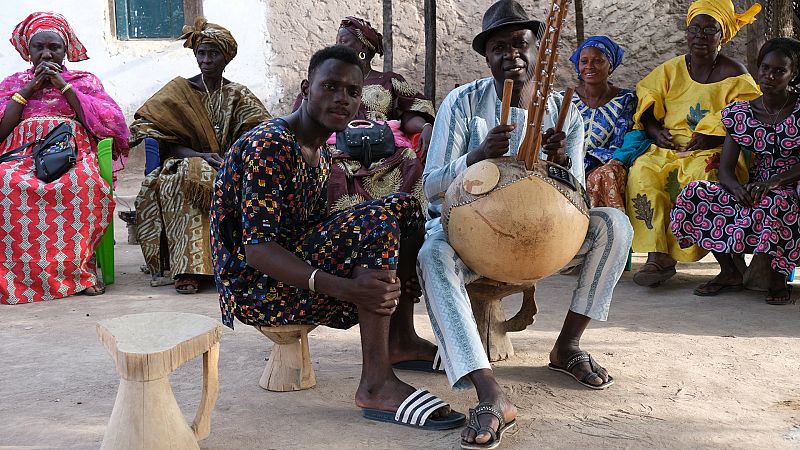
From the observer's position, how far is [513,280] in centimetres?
288

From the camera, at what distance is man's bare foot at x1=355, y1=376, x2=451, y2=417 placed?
2914 mm

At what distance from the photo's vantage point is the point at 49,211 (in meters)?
5.23

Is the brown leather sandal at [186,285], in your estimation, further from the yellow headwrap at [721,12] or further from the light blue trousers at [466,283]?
the yellow headwrap at [721,12]

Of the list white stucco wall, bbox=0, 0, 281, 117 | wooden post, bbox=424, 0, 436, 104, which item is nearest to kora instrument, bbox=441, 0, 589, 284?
wooden post, bbox=424, 0, 436, 104

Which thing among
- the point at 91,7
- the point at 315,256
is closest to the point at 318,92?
the point at 315,256

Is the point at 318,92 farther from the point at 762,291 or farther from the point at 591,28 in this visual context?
the point at 591,28

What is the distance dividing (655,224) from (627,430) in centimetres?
262

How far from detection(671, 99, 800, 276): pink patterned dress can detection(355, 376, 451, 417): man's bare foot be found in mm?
2652

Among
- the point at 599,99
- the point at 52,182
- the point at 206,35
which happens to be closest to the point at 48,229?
the point at 52,182

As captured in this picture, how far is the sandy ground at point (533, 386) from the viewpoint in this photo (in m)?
2.79

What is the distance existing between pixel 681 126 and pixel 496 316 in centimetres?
260

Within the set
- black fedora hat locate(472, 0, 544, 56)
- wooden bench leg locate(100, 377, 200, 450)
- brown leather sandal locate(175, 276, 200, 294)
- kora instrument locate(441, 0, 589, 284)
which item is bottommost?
brown leather sandal locate(175, 276, 200, 294)

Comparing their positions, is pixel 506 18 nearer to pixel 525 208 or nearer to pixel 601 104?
pixel 525 208

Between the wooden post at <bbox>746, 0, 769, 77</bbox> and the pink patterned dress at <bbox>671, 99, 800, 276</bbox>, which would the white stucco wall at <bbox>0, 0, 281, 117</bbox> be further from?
the pink patterned dress at <bbox>671, 99, 800, 276</bbox>
